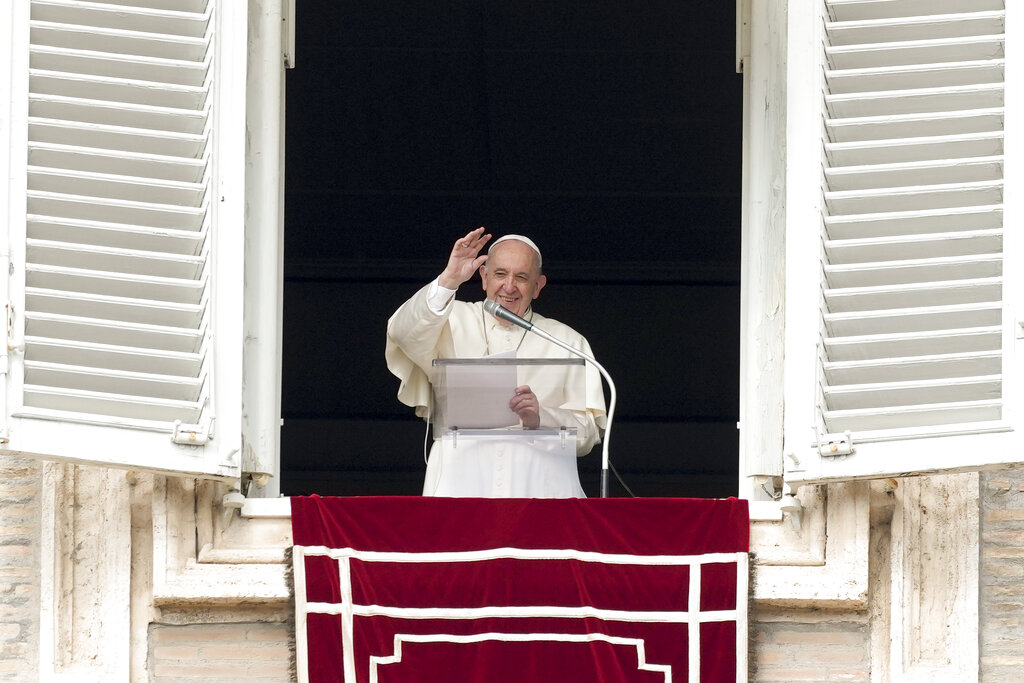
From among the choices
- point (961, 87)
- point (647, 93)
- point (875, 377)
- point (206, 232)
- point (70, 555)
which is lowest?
point (70, 555)

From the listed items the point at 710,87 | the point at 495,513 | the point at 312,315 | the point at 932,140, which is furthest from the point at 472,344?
Result: the point at 312,315

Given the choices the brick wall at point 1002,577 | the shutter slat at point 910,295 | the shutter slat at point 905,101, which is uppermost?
the shutter slat at point 905,101

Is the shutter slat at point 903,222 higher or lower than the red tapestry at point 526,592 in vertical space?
higher

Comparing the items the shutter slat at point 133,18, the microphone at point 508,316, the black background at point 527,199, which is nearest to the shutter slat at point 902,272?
the microphone at point 508,316

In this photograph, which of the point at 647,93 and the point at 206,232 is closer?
the point at 206,232

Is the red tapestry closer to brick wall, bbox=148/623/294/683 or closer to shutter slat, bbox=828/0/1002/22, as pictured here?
brick wall, bbox=148/623/294/683

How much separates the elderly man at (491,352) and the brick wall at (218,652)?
0.67 meters

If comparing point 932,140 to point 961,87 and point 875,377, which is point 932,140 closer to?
point 961,87

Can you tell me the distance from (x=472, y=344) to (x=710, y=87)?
318 cm

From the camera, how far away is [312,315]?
11359 mm

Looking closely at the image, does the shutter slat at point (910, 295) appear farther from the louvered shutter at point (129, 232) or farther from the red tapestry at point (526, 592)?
the louvered shutter at point (129, 232)

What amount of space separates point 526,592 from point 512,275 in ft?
4.45

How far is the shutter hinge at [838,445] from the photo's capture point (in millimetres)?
5172


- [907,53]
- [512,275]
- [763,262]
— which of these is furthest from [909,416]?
[512,275]
